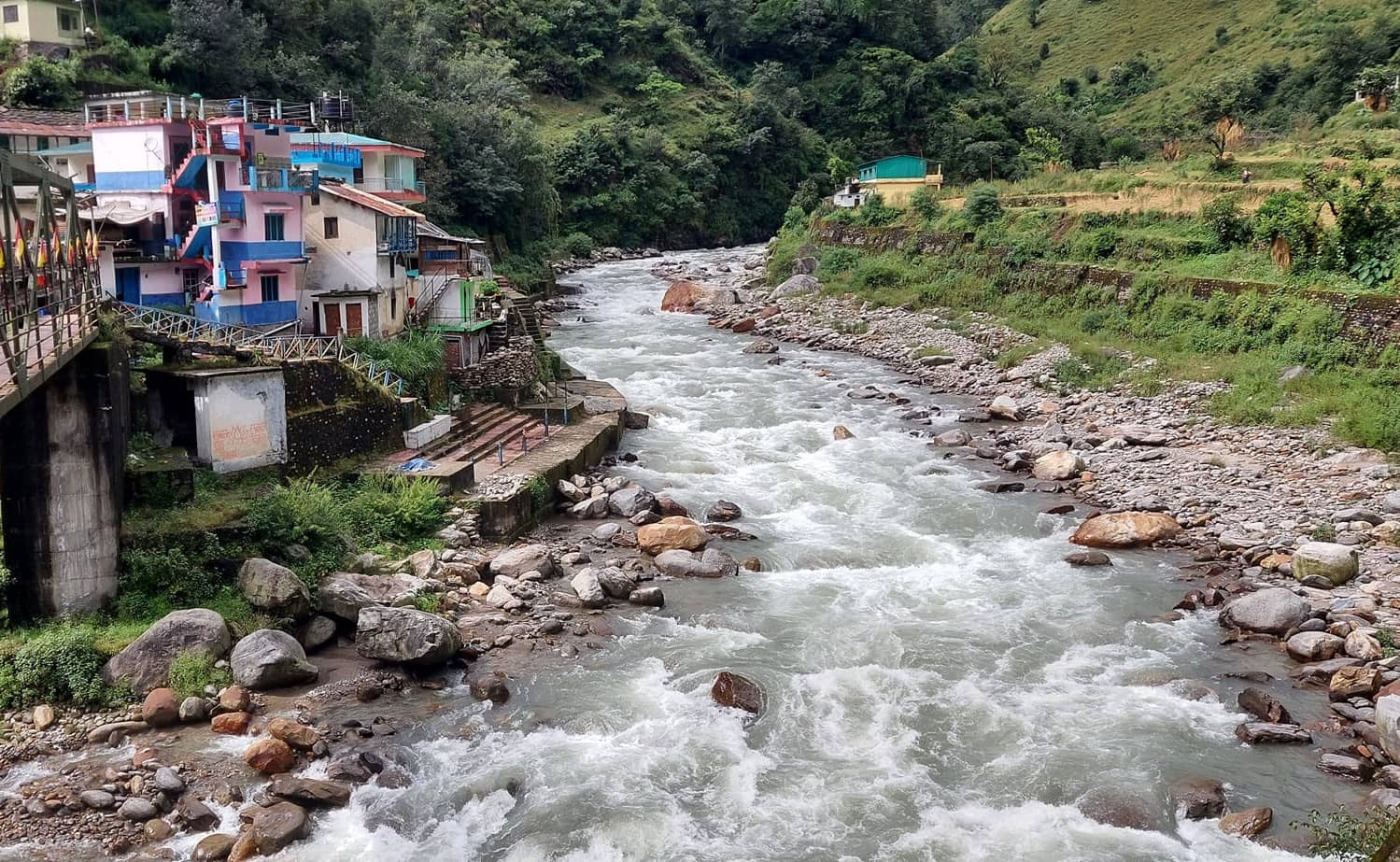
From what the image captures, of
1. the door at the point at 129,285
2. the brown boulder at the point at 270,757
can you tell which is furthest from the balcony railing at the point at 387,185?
the brown boulder at the point at 270,757

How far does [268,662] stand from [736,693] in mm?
6527

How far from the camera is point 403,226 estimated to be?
29.8 metres

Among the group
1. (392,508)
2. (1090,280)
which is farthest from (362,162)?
(1090,280)

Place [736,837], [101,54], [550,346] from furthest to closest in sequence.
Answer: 1. [101,54]
2. [550,346]
3. [736,837]

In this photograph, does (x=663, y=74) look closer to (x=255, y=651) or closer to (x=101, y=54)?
(x=101, y=54)

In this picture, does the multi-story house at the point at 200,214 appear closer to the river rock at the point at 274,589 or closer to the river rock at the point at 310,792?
the river rock at the point at 274,589

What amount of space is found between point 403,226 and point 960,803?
887 inches

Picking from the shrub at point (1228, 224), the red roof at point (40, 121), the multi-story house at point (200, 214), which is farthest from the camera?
the shrub at point (1228, 224)

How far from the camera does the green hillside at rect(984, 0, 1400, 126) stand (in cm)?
6481

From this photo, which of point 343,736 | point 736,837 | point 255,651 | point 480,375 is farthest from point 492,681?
point 480,375

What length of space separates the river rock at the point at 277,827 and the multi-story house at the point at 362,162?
23641mm

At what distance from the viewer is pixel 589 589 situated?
18672 millimetres

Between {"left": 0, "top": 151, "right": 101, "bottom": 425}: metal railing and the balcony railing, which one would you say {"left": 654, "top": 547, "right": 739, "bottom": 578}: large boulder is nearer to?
{"left": 0, "top": 151, "right": 101, "bottom": 425}: metal railing

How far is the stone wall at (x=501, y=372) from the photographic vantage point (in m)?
28.4
